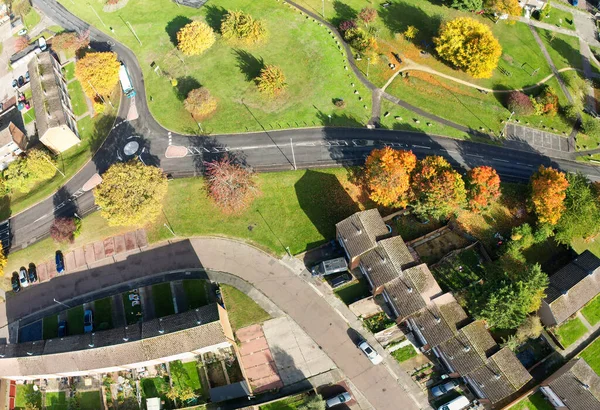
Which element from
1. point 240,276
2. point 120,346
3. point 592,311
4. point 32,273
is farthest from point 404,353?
point 32,273

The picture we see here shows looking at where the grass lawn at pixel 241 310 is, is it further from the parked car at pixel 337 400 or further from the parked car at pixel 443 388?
the parked car at pixel 443 388

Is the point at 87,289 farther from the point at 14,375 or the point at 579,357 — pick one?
the point at 579,357

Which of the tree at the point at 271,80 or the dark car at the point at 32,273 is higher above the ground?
the tree at the point at 271,80

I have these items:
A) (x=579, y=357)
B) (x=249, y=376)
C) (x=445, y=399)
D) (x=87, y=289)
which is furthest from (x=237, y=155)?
(x=579, y=357)

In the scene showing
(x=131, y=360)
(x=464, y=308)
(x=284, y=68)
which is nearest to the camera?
(x=131, y=360)

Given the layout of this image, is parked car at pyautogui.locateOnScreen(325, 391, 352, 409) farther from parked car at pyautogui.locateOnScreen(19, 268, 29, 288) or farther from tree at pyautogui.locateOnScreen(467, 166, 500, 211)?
parked car at pyautogui.locateOnScreen(19, 268, 29, 288)

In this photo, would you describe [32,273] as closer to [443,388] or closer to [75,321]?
[75,321]

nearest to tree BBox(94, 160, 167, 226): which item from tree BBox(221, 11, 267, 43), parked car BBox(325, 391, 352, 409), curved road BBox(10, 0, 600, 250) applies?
curved road BBox(10, 0, 600, 250)

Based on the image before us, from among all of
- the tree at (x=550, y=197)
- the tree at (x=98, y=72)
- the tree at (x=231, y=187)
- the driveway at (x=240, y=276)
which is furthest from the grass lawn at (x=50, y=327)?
the tree at (x=550, y=197)
